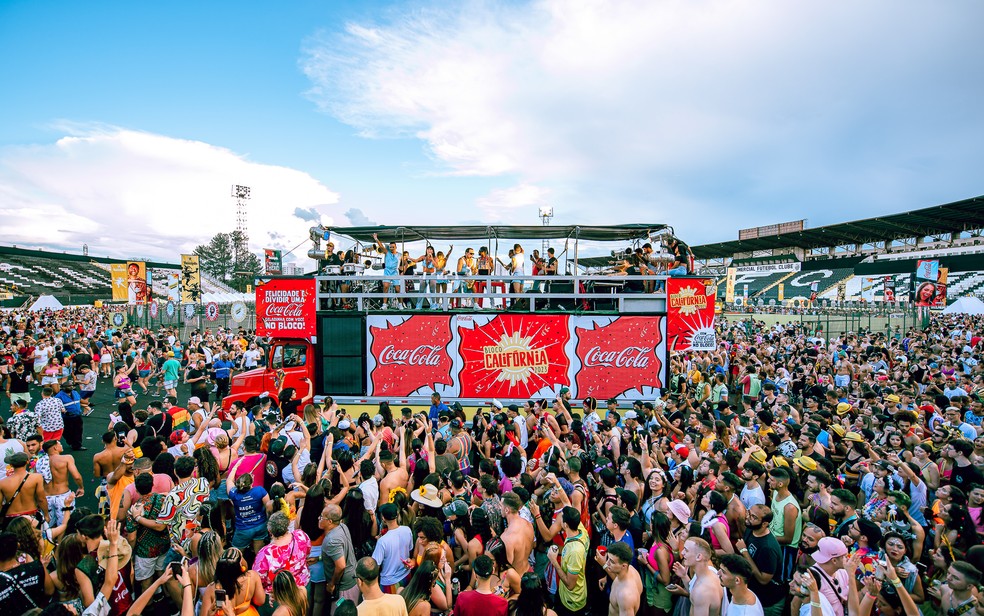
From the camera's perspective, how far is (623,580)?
3.95 m

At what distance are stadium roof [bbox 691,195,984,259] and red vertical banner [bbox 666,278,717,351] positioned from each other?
40936mm

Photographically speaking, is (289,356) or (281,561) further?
(289,356)

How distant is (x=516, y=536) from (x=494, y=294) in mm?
8406

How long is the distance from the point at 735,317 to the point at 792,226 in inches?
1652

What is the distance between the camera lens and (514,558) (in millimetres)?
4434

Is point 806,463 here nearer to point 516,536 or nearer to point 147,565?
point 516,536

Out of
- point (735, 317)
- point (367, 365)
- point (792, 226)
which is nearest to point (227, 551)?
point (367, 365)

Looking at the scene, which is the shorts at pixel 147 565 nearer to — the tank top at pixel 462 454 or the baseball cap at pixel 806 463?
the tank top at pixel 462 454

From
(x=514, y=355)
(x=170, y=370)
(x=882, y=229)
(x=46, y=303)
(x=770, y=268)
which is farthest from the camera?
(x=770, y=268)

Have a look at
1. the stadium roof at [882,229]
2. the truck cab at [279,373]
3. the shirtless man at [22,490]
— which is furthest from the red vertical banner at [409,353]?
the stadium roof at [882,229]

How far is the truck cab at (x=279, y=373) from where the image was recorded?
12375mm

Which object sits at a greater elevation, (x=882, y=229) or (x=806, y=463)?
(x=882, y=229)

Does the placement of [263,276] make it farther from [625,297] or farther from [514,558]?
[514,558]

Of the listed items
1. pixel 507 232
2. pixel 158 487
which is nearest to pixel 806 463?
pixel 158 487
